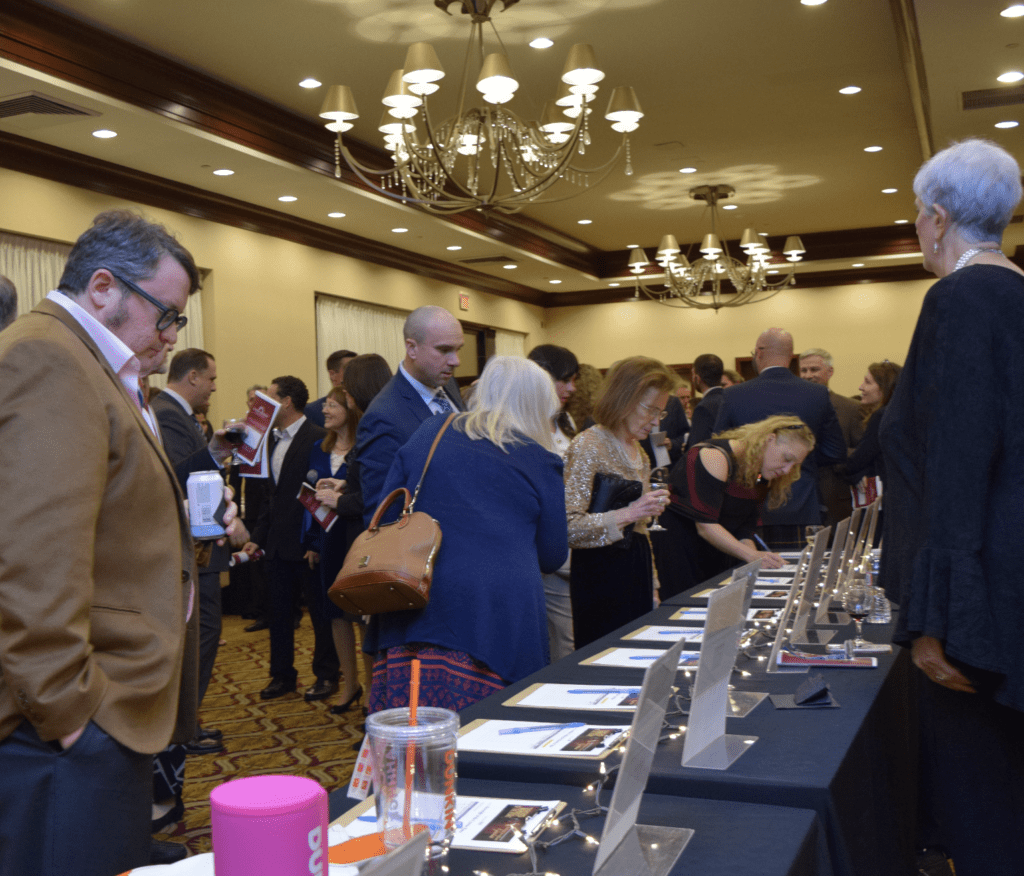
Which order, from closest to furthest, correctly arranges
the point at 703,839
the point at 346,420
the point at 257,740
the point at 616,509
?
the point at 703,839 < the point at 616,509 < the point at 257,740 < the point at 346,420

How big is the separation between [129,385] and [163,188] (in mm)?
6305

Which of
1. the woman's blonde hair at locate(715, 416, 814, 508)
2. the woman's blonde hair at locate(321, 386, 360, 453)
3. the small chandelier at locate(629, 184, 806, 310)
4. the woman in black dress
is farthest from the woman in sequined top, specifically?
the small chandelier at locate(629, 184, 806, 310)

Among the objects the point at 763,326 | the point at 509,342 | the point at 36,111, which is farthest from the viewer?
the point at 763,326

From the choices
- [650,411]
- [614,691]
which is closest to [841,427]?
[650,411]

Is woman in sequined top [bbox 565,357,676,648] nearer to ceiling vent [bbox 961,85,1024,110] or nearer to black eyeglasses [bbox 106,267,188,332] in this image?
black eyeglasses [bbox 106,267,188,332]

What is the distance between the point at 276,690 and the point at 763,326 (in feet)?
35.0

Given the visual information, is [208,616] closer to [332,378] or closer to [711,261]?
[332,378]

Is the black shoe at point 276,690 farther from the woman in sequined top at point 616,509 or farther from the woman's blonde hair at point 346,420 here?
the woman in sequined top at point 616,509

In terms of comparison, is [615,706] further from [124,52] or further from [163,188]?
[163,188]

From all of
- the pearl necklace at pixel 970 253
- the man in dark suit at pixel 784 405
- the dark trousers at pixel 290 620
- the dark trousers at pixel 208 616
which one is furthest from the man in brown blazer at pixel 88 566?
the man in dark suit at pixel 784 405

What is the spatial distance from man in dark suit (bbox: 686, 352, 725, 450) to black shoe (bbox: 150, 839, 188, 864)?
3.35m

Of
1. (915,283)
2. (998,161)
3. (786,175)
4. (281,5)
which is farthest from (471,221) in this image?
(998,161)

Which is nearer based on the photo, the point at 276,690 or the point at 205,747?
the point at 205,747

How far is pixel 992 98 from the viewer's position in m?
6.16
